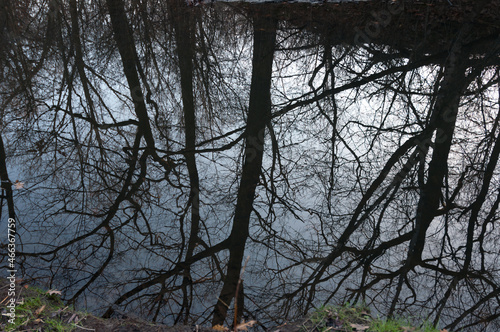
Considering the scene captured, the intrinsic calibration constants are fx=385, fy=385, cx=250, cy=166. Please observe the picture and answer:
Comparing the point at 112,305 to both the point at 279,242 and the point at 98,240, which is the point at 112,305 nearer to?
the point at 98,240

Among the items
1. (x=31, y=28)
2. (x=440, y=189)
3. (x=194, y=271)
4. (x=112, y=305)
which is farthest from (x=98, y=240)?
(x=31, y=28)

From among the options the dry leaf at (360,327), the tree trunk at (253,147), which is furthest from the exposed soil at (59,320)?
the dry leaf at (360,327)

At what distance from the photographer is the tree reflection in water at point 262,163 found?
2.29 meters

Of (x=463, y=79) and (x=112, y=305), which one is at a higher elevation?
(x=463, y=79)

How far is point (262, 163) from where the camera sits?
10.9 feet

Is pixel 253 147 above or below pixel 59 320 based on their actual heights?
above

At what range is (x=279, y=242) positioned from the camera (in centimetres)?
260

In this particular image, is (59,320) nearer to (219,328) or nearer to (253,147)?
(219,328)

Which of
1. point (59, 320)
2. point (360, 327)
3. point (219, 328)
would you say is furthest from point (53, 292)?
point (360, 327)

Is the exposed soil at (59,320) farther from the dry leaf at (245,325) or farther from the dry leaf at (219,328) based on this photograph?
the dry leaf at (245,325)

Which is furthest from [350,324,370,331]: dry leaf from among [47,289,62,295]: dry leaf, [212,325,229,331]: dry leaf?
[47,289,62,295]: dry leaf

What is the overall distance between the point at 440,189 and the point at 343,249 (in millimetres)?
1089

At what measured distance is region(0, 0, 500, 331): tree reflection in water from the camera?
7.50 feet

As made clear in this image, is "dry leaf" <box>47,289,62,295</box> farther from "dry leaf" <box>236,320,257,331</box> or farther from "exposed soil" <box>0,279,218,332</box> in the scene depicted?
"dry leaf" <box>236,320,257,331</box>
